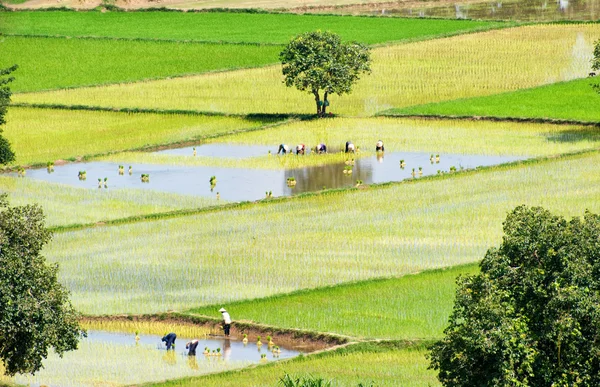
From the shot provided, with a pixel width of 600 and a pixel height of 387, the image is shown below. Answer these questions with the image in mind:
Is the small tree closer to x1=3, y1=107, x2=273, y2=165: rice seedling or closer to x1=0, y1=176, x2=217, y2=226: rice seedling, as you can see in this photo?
x1=3, y1=107, x2=273, y2=165: rice seedling

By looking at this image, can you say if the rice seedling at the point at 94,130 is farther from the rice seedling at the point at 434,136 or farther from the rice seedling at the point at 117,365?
the rice seedling at the point at 117,365

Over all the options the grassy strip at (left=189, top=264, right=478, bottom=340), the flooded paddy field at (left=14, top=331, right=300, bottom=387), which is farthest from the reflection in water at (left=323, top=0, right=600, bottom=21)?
the flooded paddy field at (left=14, top=331, right=300, bottom=387)

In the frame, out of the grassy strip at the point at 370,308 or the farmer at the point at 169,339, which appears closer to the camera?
the grassy strip at the point at 370,308

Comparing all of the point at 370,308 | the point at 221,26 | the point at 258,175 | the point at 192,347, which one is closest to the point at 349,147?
the point at 258,175

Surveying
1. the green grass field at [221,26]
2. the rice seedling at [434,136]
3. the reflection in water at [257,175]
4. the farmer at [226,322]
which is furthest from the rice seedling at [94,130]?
the farmer at [226,322]

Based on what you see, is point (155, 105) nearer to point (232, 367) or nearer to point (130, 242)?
point (130, 242)

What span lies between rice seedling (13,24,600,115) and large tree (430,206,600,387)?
4180 centimetres

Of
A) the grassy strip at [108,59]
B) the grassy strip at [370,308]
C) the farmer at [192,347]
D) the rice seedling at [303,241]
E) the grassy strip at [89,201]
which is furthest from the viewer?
the grassy strip at [108,59]

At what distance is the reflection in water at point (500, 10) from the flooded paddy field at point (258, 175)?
37009 mm

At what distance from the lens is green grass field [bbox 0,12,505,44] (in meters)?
86.8

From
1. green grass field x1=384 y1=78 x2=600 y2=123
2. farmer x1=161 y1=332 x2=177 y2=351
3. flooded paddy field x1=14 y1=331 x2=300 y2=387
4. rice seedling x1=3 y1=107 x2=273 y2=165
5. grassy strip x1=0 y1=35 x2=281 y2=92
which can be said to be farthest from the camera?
grassy strip x1=0 y1=35 x2=281 y2=92

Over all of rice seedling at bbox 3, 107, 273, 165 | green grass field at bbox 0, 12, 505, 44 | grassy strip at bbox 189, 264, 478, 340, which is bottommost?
grassy strip at bbox 189, 264, 478, 340

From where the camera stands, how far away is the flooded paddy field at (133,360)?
31.7 m

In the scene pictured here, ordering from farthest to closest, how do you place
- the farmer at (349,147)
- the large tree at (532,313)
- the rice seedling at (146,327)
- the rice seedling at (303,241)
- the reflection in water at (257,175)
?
the farmer at (349,147), the reflection in water at (257,175), the rice seedling at (303,241), the rice seedling at (146,327), the large tree at (532,313)
